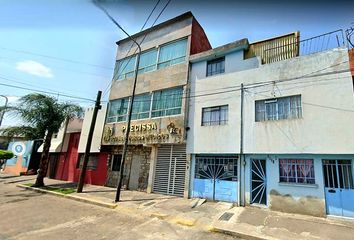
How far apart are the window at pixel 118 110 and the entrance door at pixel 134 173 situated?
10.5 ft

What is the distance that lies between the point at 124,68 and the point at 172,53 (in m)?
4.87

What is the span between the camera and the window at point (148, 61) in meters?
16.8

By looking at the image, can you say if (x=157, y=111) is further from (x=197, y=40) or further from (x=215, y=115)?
(x=197, y=40)

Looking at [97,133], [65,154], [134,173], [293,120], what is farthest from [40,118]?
[293,120]

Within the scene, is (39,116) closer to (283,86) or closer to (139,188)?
(139,188)

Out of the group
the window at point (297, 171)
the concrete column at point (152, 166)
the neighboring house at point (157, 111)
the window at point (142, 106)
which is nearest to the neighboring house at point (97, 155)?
the neighboring house at point (157, 111)

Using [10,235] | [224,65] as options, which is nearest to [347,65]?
[224,65]

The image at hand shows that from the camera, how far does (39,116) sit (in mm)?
16750

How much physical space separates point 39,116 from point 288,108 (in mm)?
16847

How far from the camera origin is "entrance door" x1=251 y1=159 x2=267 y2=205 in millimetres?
10753

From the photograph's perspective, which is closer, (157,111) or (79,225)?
(79,225)

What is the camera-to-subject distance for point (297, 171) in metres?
10.1

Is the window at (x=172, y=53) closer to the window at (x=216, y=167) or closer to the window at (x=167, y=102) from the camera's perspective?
the window at (x=167, y=102)

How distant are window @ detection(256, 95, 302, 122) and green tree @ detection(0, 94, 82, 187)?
14.5 metres
